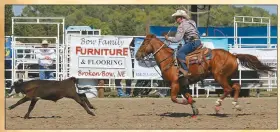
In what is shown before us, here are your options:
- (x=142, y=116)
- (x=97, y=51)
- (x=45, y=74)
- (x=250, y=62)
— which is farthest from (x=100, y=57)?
(x=142, y=116)

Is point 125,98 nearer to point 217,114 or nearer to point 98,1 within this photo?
point 217,114

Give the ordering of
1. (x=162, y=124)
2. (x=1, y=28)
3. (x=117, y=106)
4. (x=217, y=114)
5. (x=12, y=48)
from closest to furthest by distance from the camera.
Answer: (x=1, y=28), (x=162, y=124), (x=217, y=114), (x=117, y=106), (x=12, y=48)

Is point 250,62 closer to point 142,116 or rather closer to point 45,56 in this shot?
point 142,116

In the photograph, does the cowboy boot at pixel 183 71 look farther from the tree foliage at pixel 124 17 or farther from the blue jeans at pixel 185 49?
the tree foliage at pixel 124 17

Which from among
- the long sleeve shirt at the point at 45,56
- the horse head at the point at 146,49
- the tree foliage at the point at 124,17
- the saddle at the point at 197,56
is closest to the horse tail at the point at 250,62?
the saddle at the point at 197,56

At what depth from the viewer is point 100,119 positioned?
1066 cm

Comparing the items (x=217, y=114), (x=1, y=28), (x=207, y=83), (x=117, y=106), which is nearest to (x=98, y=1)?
(x=1, y=28)

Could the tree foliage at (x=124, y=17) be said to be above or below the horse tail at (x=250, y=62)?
above

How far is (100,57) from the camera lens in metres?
16.4

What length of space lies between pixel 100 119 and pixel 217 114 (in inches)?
78.2

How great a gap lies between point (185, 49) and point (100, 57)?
547cm

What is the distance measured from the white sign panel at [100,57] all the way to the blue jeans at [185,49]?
17.3ft

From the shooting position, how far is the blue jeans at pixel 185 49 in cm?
1109

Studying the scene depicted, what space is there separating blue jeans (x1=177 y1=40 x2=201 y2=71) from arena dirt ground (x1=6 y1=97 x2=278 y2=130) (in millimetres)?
874
